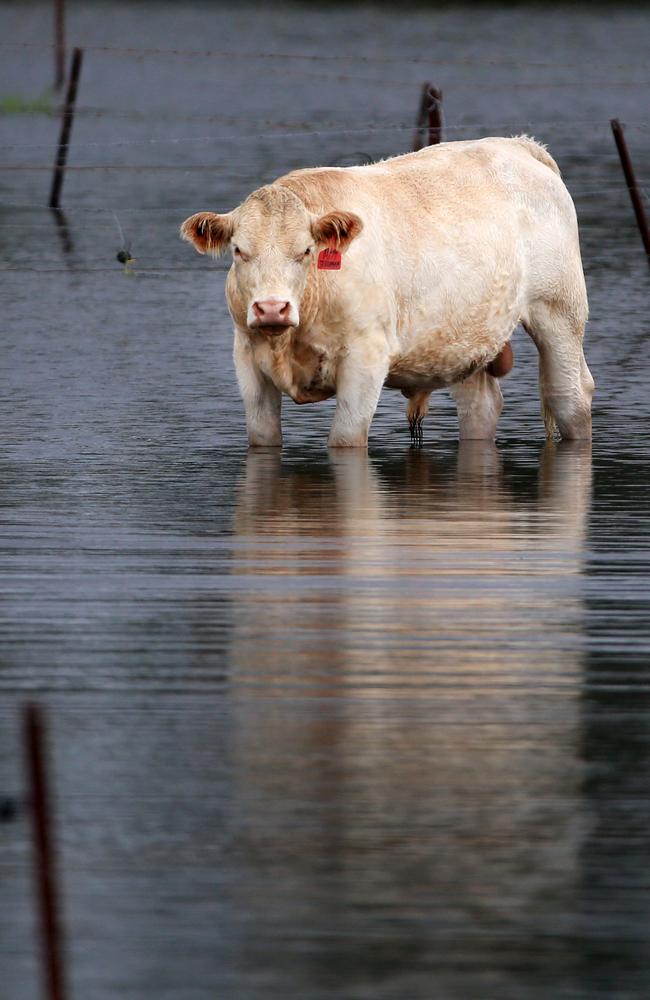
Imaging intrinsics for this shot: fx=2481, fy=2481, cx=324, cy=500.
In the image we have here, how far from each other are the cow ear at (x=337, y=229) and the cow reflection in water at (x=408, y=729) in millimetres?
1253

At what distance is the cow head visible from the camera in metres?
9.51

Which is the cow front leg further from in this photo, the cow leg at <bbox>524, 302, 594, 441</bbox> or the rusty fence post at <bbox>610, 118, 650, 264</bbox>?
the rusty fence post at <bbox>610, 118, 650, 264</bbox>

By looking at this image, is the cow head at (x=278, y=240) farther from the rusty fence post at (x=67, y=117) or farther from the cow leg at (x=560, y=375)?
the rusty fence post at (x=67, y=117)

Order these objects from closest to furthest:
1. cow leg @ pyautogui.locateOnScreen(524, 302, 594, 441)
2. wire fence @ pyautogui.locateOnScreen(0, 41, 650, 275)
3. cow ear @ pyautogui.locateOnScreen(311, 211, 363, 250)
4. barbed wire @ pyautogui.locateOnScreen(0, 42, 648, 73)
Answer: cow ear @ pyautogui.locateOnScreen(311, 211, 363, 250) < cow leg @ pyautogui.locateOnScreen(524, 302, 594, 441) < barbed wire @ pyautogui.locateOnScreen(0, 42, 648, 73) < wire fence @ pyautogui.locateOnScreen(0, 41, 650, 275)

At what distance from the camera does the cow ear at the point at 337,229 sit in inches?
374

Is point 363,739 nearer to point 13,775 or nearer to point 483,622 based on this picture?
point 13,775

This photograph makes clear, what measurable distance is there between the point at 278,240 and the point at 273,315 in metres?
0.44

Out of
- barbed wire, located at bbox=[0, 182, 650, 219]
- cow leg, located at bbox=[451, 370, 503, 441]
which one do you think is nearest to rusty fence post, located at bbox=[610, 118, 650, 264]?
barbed wire, located at bbox=[0, 182, 650, 219]

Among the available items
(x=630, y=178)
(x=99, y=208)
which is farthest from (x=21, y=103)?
(x=630, y=178)

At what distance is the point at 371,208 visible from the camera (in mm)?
10094

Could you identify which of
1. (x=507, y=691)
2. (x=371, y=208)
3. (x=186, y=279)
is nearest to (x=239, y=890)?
(x=507, y=691)

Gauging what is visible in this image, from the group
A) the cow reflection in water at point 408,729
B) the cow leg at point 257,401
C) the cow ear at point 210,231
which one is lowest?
the cow reflection in water at point 408,729

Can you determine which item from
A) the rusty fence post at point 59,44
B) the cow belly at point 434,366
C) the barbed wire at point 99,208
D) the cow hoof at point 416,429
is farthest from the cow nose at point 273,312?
the rusty fence post at point 59,44

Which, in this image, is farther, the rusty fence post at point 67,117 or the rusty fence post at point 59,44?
the rusty fence post at point 59,44
